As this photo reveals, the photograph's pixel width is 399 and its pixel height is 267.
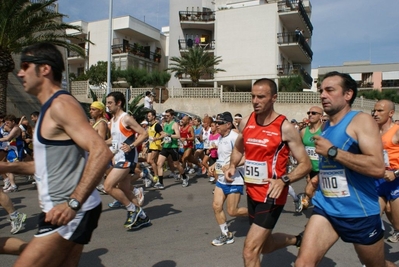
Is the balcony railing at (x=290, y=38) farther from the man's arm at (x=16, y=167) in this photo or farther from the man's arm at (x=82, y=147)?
the man's arm at (x=82, y=147)

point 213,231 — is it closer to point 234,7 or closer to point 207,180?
point 207,180

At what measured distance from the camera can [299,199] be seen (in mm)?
7750

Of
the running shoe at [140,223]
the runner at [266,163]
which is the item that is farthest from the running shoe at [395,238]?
the running shoe at [140,223]

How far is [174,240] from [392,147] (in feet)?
11.2

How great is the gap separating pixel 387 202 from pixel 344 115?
93.6 inches

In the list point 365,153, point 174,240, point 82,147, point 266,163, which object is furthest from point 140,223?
point 365,153

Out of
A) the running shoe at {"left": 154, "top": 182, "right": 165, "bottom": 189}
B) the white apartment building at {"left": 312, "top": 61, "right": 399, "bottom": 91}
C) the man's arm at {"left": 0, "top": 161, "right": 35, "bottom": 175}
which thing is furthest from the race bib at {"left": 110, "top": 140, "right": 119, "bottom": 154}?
the white apartment building at {"left": 312, "top": 61, "right": 399, "bottom": 91}

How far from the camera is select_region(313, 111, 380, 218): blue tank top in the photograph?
316 cm

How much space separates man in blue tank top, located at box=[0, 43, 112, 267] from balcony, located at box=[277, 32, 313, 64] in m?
36.6

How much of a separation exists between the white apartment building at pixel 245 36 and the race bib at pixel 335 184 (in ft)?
114

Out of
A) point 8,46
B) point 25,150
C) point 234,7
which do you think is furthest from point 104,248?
point 234,7

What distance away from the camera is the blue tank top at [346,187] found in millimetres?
3162

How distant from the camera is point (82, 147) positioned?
2.46 metres

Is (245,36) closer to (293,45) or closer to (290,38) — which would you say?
(290,38)
